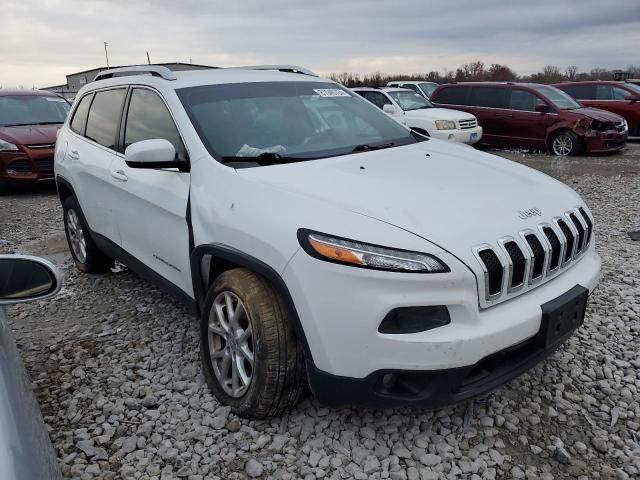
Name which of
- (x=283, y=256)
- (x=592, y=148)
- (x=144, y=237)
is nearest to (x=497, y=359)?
(x=283, y=256)

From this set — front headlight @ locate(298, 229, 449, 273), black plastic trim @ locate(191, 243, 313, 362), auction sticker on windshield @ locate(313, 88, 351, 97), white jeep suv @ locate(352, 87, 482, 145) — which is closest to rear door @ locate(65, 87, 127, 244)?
black plastic trim @ locate(191, 243, 313, 362)

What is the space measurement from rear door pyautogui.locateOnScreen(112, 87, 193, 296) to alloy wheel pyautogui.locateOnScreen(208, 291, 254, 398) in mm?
365

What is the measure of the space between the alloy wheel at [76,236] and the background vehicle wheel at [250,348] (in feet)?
8.07

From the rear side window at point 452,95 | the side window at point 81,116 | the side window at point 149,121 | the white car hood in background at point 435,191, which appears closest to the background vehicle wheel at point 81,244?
the side window at point 81,116

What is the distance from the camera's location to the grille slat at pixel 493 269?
2.24 metres

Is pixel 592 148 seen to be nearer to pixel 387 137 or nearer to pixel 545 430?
pixel 387 137

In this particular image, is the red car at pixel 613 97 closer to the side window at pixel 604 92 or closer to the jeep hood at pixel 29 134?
the side window at pixel 604 92

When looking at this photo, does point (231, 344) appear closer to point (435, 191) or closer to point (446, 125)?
point (435, 191)

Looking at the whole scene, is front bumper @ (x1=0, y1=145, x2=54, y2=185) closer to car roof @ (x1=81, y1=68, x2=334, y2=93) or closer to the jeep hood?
the jeep hood

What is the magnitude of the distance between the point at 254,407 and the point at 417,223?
1.17 metres

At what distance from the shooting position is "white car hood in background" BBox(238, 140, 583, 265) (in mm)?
2295

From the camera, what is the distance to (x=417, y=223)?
2273 mm

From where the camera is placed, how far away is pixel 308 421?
274 cm

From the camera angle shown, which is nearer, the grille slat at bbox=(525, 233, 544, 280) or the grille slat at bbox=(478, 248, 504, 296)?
the grille slat at bbox=(478, 248, 504, 296)
